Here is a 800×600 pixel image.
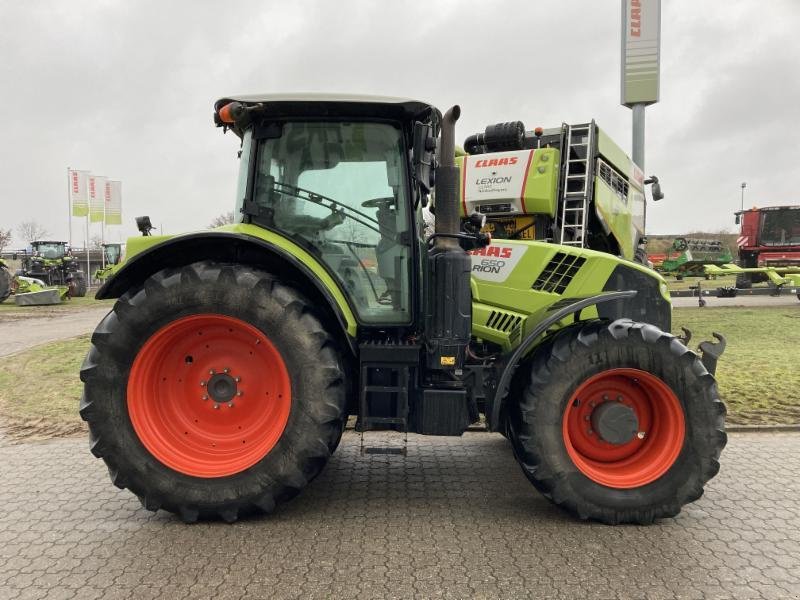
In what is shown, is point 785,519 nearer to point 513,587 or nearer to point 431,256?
point 513,587

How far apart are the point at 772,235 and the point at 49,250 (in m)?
27.4

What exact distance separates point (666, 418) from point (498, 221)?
2960 millimetres

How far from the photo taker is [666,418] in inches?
116

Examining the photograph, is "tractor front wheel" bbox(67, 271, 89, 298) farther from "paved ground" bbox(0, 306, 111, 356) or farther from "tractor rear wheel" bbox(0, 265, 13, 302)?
"paved ground" bbox(0, 306, 111, 356)

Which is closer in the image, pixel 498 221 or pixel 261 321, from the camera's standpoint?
pixel 261 321

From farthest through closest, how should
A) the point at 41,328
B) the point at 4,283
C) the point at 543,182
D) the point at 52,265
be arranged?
1. the point at 52,265
2. the point at 4,283
3. the point at 41,328
4. the point at 543,182

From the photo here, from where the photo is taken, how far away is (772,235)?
17.7 m

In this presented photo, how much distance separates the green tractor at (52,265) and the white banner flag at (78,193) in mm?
2925

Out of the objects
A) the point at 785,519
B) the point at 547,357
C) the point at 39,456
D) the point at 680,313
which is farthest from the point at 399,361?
the point at 680,313

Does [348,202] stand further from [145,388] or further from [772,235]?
[772,235]

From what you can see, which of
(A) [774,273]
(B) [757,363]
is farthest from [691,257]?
(B) [757,363]

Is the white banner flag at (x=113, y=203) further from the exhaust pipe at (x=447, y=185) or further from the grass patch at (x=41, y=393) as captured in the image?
the exhaust pipe at (x=447, y=185)

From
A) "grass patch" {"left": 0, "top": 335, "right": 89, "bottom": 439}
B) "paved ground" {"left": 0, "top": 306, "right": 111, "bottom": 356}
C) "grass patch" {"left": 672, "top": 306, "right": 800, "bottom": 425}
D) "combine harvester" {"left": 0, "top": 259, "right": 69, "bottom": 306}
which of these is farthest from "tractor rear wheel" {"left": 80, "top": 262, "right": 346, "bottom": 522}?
"combine harvester" {"left": 0, "top": 259, "right": 69, "bottom": 306}

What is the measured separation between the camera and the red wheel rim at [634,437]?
2895mm
